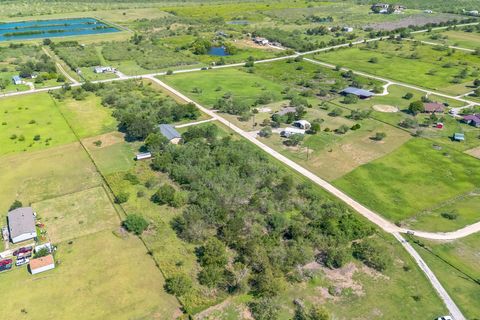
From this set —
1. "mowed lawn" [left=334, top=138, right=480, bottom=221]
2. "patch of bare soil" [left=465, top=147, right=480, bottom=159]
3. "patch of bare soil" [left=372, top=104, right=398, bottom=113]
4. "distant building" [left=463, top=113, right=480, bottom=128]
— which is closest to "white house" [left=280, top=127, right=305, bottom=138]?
"mowed lawn" [left=334, top=138, right=480, bottom=221]

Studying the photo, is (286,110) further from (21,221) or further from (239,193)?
(21,221)

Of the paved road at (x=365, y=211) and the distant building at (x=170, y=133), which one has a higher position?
the distant building at (x=170, y=133)

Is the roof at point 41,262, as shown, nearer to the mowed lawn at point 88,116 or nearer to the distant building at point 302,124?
the mowed lawn at point 88,116

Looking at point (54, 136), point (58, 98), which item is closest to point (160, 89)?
point (58, 98)

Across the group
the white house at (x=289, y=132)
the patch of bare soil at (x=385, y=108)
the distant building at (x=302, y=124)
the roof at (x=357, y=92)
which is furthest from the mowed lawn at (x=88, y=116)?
the patch of bare soil at (x=385, y=108)

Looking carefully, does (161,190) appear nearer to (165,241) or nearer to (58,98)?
(165,241)

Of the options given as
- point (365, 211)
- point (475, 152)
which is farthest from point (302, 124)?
point (475, 152)
